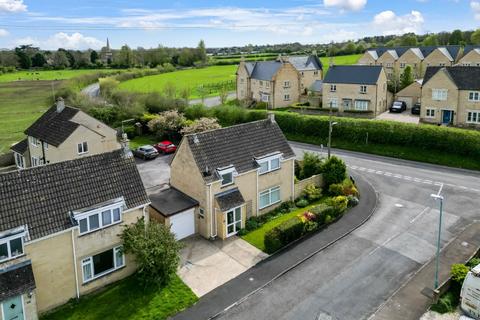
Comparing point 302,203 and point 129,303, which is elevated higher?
point 302,203

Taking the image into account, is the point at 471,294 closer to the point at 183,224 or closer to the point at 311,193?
the point at 311,193

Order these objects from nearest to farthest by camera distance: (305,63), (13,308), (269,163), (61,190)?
(13,308), (61,190), (269,163), (305,63)

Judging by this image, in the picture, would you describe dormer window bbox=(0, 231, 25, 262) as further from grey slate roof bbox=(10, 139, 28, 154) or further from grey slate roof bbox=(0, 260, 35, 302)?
grey slate roof bbox=(10, 139, 28, 154)

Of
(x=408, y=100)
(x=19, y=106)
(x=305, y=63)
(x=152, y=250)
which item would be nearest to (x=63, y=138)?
(x=152, y=250)

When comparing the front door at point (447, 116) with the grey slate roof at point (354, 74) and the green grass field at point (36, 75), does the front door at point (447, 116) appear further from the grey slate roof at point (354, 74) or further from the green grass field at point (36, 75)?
the green grass field at point (36, 75)

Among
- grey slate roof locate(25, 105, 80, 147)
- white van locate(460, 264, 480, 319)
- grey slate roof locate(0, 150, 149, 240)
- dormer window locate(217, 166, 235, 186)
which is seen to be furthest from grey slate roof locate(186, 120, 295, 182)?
grey slate roof locate(25, 105, 80, 147)

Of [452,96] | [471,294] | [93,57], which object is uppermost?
[93,57]
